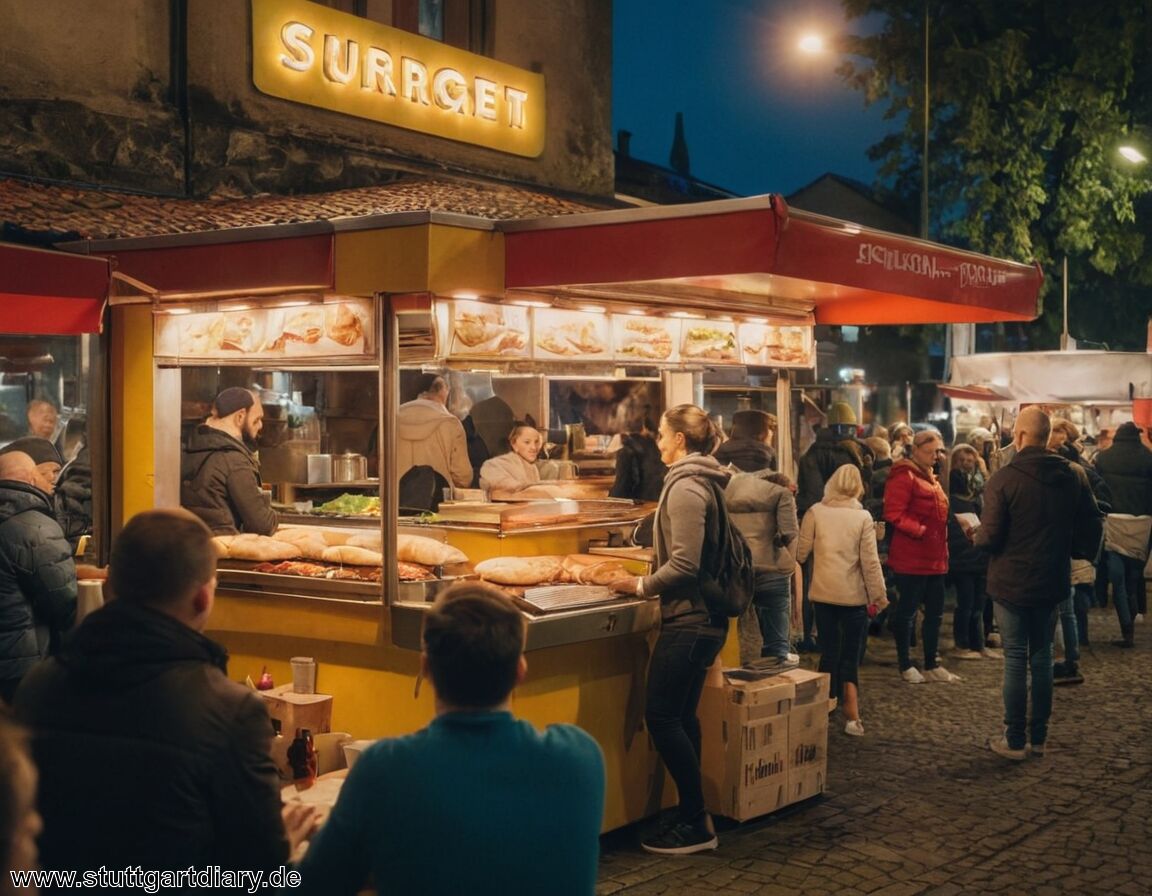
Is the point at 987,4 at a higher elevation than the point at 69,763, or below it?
higher

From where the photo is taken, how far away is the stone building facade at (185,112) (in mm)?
9352

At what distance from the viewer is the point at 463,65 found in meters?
12.3

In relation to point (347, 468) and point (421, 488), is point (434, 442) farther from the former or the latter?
point (347, 468)

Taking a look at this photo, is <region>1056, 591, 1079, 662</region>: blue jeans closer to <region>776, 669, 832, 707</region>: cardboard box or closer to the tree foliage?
<region>776, 669, 832, 707</region>: cardboard box

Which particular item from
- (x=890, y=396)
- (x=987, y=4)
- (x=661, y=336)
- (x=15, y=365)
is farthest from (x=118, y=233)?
(x=890, y=396)

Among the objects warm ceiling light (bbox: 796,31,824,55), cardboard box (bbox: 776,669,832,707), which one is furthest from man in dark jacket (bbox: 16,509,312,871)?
warm ceiling light (bbox: 796,31,824,55)

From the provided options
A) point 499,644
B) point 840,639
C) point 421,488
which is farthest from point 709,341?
point 499,644

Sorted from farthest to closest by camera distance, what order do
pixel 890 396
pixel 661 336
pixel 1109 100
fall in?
1. pixel 890 396
2. pixel 1109 100
3. pixel 661 336

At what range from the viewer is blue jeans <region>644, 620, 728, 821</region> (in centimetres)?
633

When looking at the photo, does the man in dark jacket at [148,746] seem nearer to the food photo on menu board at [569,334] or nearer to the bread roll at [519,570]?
the bread roll at [519,570]

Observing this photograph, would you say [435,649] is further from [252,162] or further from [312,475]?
[252,162]

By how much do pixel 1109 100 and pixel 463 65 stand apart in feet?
50.4

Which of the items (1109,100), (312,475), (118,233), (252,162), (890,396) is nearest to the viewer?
(118,233)

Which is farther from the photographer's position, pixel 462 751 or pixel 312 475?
pixel 312 475
